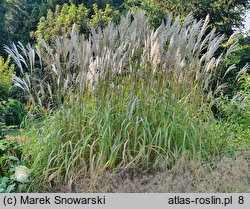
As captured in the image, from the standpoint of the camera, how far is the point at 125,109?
12.5 feet

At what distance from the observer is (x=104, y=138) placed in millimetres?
3439

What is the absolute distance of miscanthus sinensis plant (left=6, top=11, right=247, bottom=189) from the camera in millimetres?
3484

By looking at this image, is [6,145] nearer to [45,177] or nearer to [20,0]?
[45,177]

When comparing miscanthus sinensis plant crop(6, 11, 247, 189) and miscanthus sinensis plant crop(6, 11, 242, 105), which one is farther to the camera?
miscanthus sinensis plant crop(6, 11, 242, 105)

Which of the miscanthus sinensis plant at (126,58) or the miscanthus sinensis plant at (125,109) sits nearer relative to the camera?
the miscanthus sinensis plant at (125,109)

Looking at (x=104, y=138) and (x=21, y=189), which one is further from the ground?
(x=104, y=138)

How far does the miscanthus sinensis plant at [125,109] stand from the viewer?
348cm

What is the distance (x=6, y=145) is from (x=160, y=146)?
154 centimetres

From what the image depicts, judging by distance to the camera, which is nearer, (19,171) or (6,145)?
(19,171)

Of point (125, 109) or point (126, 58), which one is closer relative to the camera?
point (125, 109)

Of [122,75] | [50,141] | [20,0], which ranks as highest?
[122,75]

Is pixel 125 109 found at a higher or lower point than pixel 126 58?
lower

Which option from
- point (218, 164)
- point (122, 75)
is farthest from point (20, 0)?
point (218, 164)
